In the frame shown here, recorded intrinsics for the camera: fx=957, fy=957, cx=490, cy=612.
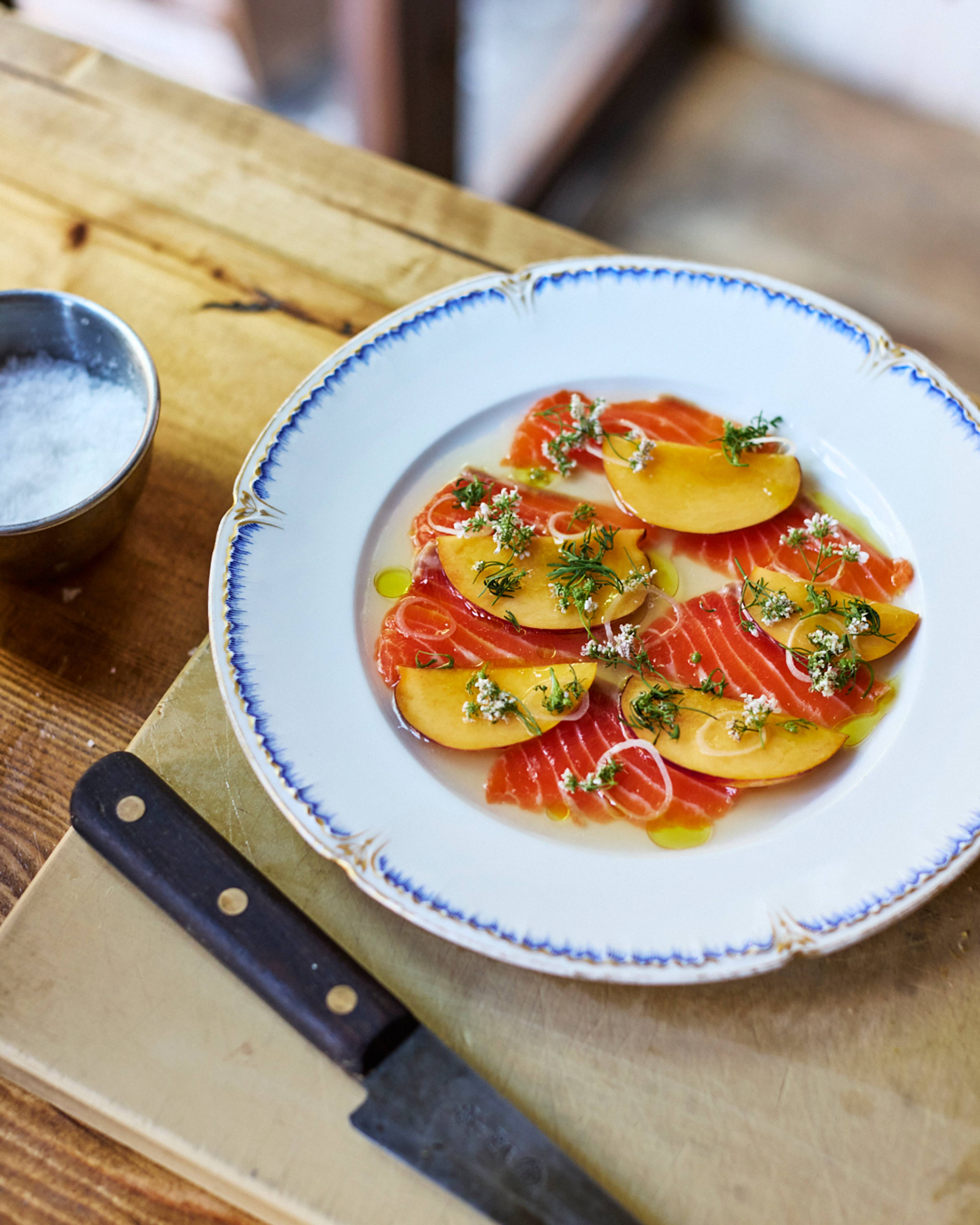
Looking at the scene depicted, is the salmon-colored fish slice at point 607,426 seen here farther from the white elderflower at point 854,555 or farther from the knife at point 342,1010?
the knife at point 342,1010

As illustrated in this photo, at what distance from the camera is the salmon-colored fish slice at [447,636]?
1.70 metres

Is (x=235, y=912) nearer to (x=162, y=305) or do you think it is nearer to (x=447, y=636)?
(x=447, y=636)

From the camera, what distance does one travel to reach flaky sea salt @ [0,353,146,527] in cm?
173

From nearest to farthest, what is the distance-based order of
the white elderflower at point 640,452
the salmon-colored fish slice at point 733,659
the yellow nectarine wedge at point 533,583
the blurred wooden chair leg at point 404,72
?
the salmon-colored fish slice at point 733,659 → the yellow nectarine wedge at point 533,583 → the white elderflower at point 640,452 → the blurred wooden chair leg at point 404,72

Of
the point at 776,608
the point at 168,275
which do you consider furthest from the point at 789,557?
the point at 168,275

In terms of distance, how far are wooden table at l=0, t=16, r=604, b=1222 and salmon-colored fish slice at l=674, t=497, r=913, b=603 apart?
2.76 feet

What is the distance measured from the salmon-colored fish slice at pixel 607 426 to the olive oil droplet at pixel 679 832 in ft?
2.47

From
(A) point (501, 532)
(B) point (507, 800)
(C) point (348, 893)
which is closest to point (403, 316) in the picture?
(A) point (501, 532)

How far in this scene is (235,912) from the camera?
1420 millimetres

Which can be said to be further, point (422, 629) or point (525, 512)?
point (525, 512)

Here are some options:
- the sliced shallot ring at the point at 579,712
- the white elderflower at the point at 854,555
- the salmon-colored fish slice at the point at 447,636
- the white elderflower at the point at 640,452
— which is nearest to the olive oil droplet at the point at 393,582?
the salmon-colored fish slice at the point at 447,636

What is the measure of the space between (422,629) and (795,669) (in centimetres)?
67

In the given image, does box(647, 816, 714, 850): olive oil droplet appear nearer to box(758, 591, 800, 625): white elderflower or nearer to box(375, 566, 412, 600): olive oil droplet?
box(758, 591, 800, 625): white elderflower

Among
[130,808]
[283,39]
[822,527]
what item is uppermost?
[822,527]
